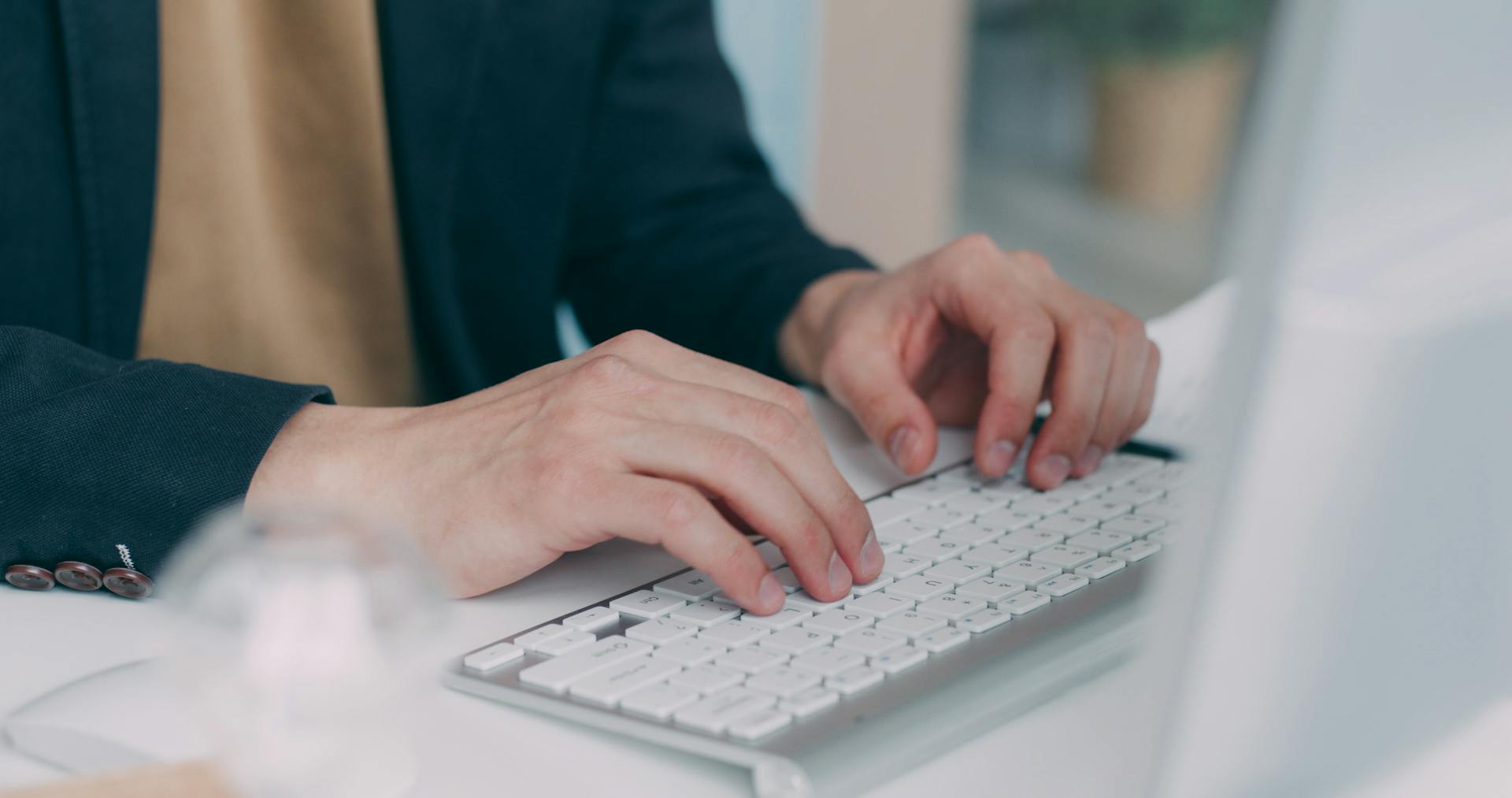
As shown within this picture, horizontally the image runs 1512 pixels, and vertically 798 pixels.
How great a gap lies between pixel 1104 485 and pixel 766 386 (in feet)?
0.62

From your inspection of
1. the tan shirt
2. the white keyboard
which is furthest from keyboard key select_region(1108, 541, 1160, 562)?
the tan shirt

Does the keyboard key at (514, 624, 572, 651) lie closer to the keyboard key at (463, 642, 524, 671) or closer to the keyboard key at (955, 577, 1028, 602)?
the keyboard key at (463, 642, 524, 671)

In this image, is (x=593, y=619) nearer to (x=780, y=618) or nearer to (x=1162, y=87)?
(x=780, y=618)

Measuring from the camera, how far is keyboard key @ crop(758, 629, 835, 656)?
44 centimetres

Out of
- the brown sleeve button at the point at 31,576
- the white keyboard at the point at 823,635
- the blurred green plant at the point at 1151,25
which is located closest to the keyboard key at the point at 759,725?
the white keyboard at the point at 823,635

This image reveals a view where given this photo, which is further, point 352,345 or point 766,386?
point 352,345

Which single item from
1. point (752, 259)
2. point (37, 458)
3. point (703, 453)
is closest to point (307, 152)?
point (752, 259)

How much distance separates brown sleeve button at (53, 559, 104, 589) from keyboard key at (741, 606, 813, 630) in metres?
0.27

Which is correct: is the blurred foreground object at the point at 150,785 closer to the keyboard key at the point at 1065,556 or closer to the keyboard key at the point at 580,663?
the keyboard key at the point at 580,663

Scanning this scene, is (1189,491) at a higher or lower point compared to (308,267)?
higher

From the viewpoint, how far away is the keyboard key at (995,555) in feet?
1.72

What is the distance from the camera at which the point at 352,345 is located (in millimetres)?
979

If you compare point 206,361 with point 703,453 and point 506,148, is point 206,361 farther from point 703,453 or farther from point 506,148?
point 703,453

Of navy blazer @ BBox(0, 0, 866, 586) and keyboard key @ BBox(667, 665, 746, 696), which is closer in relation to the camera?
keyboard key @ BBox(667, 665, 746, 696)
